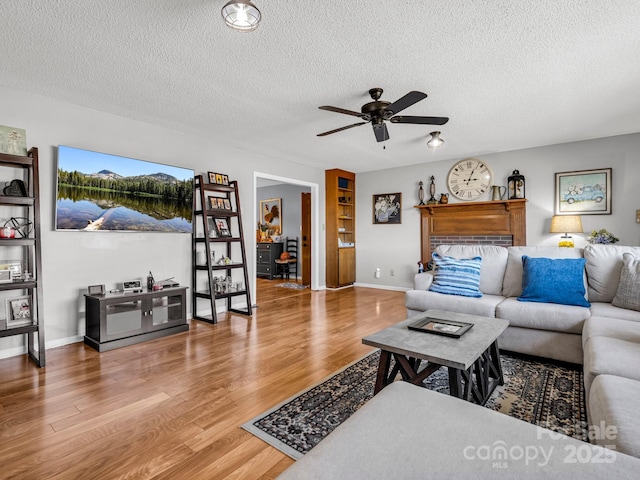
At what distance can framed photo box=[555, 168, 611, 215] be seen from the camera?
457 centimetres

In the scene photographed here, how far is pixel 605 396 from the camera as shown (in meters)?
1.33

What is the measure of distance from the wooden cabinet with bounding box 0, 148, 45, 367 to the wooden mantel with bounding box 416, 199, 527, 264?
5.29 metres

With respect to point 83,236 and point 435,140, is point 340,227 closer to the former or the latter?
point 435,140

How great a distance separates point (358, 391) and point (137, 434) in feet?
4.30

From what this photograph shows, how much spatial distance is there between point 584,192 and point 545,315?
3035 mm

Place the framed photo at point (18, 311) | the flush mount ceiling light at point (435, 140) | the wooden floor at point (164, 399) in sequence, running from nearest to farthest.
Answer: the wooden floor at point (164, 399) < the framed photo at point (18, 311) < the flush mount ceiling light at point (435, 140)

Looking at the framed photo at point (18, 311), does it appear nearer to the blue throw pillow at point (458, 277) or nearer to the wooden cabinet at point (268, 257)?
the blue throw pillow at point (458, 277)

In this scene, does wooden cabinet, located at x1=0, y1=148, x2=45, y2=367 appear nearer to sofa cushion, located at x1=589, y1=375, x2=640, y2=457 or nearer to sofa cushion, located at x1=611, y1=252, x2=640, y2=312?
sofa cushion, located at x1=589, y1=375, x2=640, y2=457

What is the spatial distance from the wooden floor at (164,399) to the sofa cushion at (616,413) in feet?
4.13

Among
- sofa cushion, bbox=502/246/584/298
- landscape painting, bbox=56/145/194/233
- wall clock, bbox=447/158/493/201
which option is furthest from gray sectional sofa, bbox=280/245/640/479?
wall clock, bbox=447/158/493/201

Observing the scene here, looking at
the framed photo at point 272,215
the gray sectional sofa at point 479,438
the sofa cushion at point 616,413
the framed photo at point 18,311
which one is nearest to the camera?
the gray sectional sofa at point 479,438

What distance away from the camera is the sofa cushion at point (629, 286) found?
2629mm

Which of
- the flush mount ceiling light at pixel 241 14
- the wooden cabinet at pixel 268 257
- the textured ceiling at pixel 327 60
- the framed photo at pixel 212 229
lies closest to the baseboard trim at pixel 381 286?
the wooden cabinet at pixel 268 257

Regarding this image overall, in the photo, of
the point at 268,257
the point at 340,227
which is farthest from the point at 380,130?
the point at 268,257
